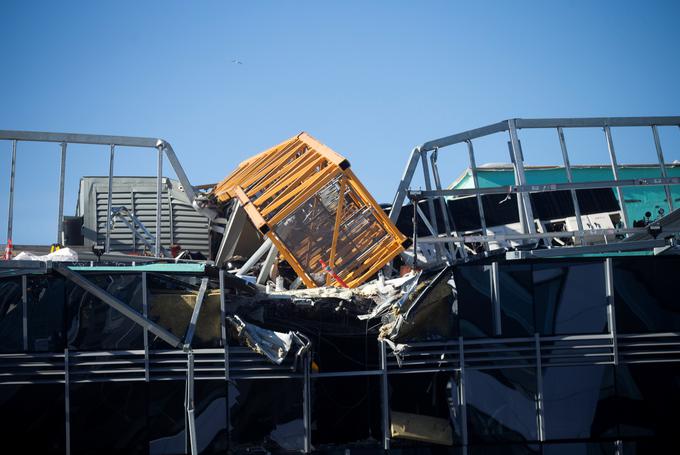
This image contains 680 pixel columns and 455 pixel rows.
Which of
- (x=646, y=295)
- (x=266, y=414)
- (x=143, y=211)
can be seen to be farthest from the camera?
(x=143, y=211)

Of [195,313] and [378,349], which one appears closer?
[195,313]

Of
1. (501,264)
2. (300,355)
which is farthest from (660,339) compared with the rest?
(300,355)

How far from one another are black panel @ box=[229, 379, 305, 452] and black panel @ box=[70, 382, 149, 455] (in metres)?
1.17

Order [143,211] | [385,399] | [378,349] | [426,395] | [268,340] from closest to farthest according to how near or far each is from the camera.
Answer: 1. [268,340]
2. [385,399]
3. [426,395]
4. [378,349]
5. [143,211]

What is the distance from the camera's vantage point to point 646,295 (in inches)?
452

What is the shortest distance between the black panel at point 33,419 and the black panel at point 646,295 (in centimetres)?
753

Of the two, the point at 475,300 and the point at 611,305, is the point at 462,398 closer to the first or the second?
the point at 475,300

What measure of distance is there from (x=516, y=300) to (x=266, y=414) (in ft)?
12.1

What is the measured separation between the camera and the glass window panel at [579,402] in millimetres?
11117

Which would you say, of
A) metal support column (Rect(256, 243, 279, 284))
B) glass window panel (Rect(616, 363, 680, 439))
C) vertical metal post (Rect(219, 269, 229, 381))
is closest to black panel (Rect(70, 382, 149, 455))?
vertical metal post (Rect(219, 269, 229, 381))

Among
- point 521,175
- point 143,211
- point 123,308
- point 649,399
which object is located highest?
point 143,211

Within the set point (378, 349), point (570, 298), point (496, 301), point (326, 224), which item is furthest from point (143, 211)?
point (570, 298)

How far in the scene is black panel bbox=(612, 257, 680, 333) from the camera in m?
11.4

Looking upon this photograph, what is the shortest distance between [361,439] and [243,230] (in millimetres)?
5607
